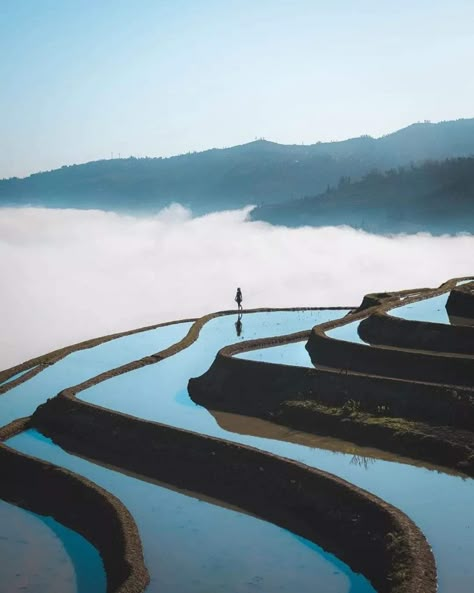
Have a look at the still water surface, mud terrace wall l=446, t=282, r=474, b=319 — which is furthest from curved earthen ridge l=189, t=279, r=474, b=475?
mud terrace wall l=446, t=282, r=474, b=319

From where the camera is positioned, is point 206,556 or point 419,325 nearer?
point 206,556

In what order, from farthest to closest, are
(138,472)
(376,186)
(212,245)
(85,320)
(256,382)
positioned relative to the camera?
(212,245) → (376,186) → (85,320) → (256,382) → (138,472)

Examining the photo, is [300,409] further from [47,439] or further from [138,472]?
[47,439]

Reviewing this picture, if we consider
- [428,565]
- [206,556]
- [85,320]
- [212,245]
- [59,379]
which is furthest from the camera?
[212,245]

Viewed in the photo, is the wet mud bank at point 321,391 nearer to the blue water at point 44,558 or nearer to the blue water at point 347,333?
the blue water at point 347,333

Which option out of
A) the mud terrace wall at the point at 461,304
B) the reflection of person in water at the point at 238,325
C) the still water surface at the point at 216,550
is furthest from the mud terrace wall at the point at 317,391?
the mud terrace wall at the point at 461,304

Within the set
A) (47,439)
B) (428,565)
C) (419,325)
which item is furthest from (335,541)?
(419,325)

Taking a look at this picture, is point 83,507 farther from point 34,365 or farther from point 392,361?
point 34,365
